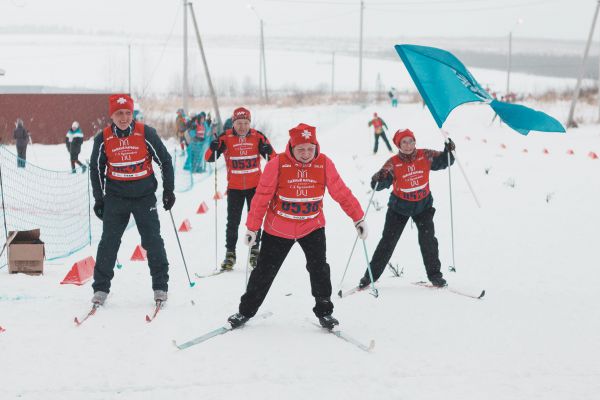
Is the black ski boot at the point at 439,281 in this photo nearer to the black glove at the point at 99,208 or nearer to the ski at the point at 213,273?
the ski at the point at 213,273

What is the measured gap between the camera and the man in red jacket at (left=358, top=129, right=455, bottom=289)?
6.28 metres

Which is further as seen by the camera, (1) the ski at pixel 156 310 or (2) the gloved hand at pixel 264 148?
(2) the gloved hand at pixel 264 148

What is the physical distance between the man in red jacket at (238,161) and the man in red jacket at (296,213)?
221 cm

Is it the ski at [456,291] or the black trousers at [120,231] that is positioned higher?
the black trousers at [120,231]

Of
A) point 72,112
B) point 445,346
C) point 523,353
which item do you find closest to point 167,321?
A: point 445,346

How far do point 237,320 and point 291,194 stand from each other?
1079 millimetres

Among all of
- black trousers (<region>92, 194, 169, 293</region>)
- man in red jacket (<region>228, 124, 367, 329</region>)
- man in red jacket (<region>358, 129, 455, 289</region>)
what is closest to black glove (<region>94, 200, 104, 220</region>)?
black trousers (<region>92, 194, 169, 293</region>)

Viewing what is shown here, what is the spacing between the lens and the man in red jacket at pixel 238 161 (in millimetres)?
7305

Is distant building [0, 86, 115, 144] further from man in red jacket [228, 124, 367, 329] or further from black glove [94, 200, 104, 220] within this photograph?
man in red jacket [228, 124, 367, 329]

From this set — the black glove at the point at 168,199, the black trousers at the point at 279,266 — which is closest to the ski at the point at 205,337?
the black trousers at the point at 279,266

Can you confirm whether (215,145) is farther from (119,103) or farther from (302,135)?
(302,135)

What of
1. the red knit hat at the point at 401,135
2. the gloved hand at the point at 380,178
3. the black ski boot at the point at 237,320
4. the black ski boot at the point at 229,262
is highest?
the red knit hat at the point at 401,135

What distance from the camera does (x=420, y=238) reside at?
256 inches

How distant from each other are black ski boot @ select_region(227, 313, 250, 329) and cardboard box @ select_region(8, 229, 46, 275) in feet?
Result: 8.61
